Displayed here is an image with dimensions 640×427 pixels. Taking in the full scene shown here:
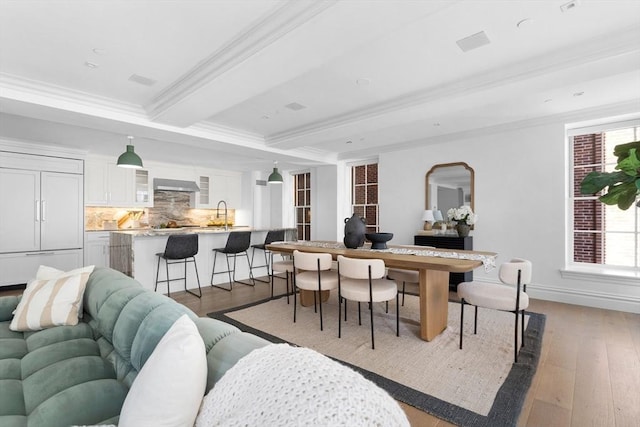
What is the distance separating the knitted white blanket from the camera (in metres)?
0.69

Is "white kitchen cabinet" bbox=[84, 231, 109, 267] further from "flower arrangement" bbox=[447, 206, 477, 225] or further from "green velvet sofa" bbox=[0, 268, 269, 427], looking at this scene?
"flower arrangement" bbox=[447, 206, 477, 225]

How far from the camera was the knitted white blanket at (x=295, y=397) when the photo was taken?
69cm

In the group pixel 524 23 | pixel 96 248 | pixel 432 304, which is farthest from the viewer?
pixel 96 248

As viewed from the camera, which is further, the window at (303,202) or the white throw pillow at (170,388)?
the window at (303,202)

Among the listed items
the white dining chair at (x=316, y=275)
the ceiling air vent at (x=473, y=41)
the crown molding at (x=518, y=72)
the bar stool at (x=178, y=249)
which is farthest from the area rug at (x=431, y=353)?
the ceiling air vent at (x=473, y=41)

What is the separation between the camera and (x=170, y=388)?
926mm

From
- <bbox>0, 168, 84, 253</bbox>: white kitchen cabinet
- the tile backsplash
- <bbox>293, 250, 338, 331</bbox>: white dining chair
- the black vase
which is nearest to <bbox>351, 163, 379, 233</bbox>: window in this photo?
the black vase

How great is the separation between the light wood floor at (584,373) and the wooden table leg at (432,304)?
85 centimetres

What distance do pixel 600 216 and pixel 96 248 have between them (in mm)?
Answer: 8307

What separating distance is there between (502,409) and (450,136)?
4181 mm

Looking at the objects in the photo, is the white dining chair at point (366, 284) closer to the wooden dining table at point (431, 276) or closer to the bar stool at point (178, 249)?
the wooden dining table at point (431, 276)

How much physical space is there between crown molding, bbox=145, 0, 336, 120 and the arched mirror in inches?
155

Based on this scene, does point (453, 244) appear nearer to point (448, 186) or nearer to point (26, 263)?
point (448, 186)

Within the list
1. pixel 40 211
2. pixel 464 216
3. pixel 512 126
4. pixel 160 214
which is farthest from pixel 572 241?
pixel 40 211
